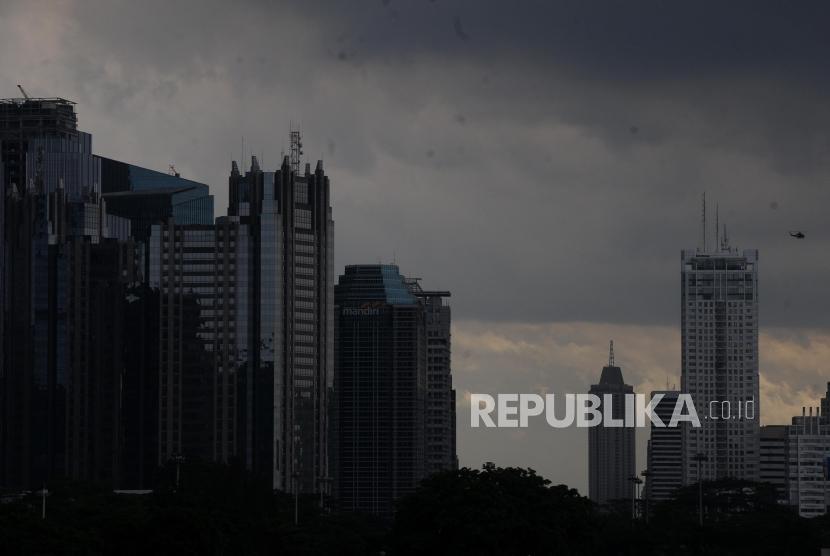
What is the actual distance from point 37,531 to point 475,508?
2423cm

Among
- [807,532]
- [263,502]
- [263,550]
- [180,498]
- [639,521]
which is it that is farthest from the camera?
[639,521]

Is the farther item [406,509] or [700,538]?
[700,538]

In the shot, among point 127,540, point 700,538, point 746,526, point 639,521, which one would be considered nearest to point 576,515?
point 127,540

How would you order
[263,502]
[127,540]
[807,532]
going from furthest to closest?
[263,502]
[807,532]
[127,540]

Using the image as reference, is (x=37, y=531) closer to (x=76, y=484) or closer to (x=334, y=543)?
(x=334, y=543)

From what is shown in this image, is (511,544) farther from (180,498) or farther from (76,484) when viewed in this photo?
(76,484)

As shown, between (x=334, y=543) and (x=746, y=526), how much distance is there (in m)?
40.7

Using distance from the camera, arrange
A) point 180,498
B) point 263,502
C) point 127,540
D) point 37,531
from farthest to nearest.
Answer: point 263,502
point 180,498
point 127,540
point 37,531

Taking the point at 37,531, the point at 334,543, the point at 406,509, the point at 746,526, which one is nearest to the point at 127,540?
the point at 37,531

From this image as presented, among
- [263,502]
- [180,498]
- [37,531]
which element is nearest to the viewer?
[37,531]

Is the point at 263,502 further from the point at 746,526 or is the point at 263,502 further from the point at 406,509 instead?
the point at 406,509

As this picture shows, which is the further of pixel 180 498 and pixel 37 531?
pixel 180 498

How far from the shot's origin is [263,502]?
535ft

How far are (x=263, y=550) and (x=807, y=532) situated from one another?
156ft
